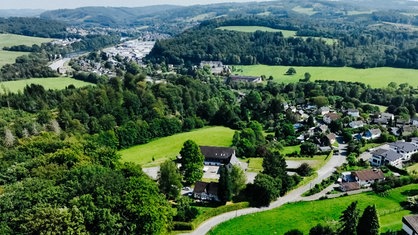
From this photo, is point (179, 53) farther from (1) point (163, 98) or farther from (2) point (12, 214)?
(2) point (12, 214)

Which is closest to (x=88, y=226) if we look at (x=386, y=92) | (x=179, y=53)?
(x=386, y=92)

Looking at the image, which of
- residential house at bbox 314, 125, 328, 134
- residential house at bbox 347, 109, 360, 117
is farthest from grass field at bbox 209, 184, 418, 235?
residential house at bbox 347, 109, 360, 117

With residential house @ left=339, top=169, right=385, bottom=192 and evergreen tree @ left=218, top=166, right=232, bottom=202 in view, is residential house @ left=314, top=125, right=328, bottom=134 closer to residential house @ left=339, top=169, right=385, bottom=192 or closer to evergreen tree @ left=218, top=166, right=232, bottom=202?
residential house @ left=339, top=169, right=385, bottom=192

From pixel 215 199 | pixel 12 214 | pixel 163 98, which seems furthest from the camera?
pixel 163 98

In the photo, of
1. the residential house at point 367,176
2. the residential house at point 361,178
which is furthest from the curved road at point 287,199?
the residential house at point 367,176

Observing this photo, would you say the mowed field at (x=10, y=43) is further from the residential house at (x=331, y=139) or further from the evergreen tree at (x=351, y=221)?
the evergreen tree at (x=351, y=221)

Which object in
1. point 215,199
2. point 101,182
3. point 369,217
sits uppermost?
point 101,182
